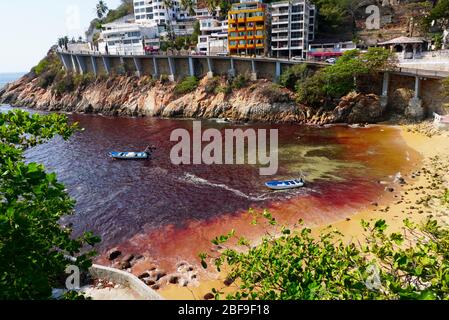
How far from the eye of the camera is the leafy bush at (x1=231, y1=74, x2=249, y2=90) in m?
68.7

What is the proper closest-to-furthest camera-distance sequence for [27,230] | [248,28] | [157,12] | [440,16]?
[27,230], [440,16], [248,28], [157,12]

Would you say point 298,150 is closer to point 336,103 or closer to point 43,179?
point 336,103

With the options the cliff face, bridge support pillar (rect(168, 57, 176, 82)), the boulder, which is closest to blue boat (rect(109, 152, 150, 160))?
the boulder

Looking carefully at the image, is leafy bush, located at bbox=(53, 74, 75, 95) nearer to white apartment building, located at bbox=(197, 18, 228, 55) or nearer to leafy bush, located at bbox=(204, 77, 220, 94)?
white apartment building, located at bbox=(197, 18, 228, 55)

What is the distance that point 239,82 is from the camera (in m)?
68.5

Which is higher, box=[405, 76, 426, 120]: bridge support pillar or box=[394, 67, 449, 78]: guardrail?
box=[394, 67, 449, 78]: guardrail

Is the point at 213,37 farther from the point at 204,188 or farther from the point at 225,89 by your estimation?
the point at 204,188

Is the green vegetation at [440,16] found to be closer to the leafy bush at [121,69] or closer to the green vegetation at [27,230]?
the leafy bush at [121,69]

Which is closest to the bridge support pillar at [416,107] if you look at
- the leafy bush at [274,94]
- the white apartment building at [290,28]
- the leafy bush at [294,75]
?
the leafy bush at [294,75]

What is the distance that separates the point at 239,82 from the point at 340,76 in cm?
2269

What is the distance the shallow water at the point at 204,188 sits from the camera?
25969 millimetres

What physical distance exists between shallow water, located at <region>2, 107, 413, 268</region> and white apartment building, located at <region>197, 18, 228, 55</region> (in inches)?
1558

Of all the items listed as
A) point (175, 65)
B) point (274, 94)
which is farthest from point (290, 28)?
point (175, 65)
